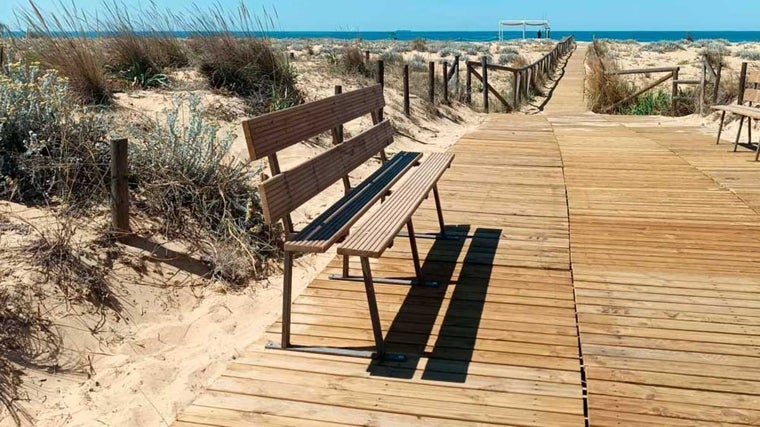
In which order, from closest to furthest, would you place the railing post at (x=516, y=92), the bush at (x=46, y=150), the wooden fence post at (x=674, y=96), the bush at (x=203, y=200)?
the bush at (x=46, y=150) → the bush at (x=203, y=200) → the wooden fence post at (x=674, y=96) → the railing post at (x=516, y=92)

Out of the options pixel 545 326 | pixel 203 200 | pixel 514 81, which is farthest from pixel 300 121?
pixel 514 81

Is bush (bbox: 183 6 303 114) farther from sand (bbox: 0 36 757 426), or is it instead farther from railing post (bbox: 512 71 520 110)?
railing post (bbox: 512 71 520 110)

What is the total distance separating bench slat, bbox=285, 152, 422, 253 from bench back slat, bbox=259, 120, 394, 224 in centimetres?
14

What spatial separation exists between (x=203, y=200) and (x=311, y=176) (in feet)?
5.48

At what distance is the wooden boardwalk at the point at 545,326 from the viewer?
2854 mm

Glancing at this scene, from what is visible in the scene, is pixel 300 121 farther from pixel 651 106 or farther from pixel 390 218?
pixel 651 106

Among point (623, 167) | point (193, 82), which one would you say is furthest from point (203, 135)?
point (623, 167)

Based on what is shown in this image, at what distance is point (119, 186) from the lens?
4410 mm

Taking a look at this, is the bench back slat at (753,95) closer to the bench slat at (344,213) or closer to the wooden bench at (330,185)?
the wooden bench at (330,185)

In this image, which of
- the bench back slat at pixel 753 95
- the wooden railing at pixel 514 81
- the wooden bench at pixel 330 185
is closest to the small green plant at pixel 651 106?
the wooden railing at pixel 514 81

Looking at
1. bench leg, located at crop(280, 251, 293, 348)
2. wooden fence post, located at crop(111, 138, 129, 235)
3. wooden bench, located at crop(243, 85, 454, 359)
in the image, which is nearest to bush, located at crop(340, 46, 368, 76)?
wooden bench, located at crop(243, 85, 454, 359)

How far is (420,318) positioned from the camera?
12.4ft

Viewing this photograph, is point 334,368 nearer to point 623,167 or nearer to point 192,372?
point 192,372

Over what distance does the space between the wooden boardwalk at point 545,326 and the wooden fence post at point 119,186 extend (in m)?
1.40
